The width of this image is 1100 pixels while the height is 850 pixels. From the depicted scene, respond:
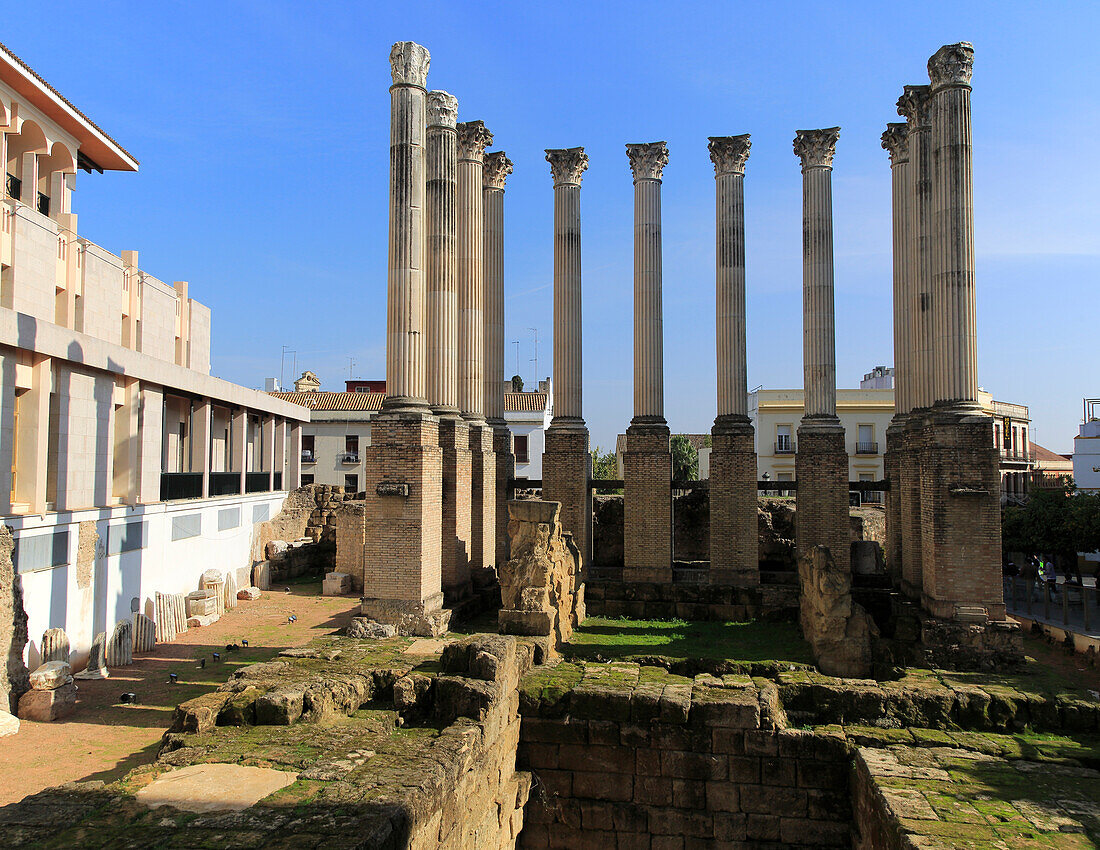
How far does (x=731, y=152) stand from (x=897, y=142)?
4334 millimetres

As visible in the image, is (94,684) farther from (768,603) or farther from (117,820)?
(768,603)

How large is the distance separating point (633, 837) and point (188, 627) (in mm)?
12733

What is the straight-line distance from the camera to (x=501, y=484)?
20.3m

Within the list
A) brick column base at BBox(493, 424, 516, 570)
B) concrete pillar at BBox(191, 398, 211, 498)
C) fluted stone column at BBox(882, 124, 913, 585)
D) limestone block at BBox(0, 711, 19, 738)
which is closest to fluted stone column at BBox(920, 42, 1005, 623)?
fluted stone column at BBox(882, 124, 913, 585)

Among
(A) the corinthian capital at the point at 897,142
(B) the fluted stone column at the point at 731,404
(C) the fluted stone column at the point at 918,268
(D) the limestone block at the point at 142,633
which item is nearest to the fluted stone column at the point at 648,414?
(B) the fluted stone column at the point at 731,404

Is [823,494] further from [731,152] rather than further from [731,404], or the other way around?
[731,152]

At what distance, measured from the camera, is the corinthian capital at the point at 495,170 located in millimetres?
21281

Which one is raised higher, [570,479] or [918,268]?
[918,268]

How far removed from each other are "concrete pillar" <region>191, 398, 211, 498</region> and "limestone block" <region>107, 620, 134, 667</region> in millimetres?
7476

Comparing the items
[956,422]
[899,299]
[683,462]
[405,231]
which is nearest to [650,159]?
[899,299]

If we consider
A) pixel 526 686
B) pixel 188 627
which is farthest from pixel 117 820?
pixel 188 627

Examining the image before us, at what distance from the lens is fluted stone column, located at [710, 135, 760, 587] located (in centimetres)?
1886

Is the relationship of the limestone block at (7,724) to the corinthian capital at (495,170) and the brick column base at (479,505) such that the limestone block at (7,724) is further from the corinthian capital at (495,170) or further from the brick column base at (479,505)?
the corinthian capital at (495,170)

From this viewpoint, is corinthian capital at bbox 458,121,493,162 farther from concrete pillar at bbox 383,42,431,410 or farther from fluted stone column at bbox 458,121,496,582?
concrete pillar at bbox 383,42,431,410
